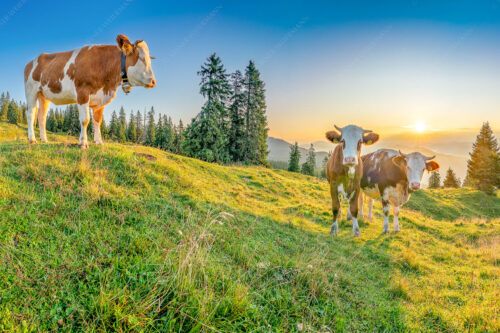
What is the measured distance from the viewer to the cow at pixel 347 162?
6.70 meters

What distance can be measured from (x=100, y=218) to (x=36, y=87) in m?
5.79

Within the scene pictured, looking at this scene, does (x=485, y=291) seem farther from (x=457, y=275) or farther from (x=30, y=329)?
(x=30, y=329)

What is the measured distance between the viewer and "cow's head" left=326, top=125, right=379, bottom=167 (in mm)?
6527

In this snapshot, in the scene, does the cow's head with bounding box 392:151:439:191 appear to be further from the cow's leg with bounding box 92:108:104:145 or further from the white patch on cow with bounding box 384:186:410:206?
the cow's leg with bounding box 92:108:104:145

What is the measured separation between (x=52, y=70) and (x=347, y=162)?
338 inches

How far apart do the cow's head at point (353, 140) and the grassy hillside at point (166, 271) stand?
2.50 metres

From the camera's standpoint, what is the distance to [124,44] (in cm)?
559

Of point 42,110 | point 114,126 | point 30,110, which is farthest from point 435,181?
point 114,126

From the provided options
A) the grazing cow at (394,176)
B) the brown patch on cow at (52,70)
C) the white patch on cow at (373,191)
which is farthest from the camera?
the white patch on cow at (373,191)

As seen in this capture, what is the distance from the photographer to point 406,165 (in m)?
8.53

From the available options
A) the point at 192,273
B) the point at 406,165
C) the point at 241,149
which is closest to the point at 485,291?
the point at 406,165

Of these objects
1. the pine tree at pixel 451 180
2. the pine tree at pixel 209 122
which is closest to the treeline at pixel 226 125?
the pine tree at pixel 209 122

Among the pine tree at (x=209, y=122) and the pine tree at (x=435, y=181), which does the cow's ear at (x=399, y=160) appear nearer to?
the pine tree at (x=209, y=122)

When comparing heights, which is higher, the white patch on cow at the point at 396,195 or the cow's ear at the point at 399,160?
the cow's ear at the point at 399,160
